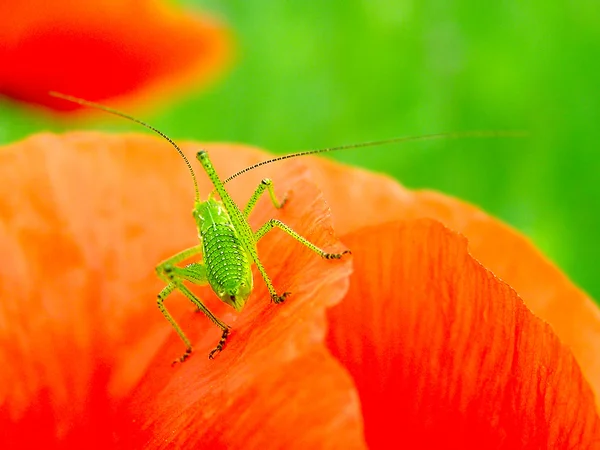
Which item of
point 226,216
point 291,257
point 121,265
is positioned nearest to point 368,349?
point 291,257

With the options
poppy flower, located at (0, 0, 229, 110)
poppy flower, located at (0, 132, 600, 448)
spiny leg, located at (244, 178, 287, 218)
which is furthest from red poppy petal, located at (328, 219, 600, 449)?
poppy flower, located at (0, 0, 229, 110)

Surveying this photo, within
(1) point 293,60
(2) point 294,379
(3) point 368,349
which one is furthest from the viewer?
(1) point 293,60

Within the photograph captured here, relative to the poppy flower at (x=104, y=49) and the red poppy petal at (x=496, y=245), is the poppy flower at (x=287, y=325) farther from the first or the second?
the poppy flower at (x=104, y=49)

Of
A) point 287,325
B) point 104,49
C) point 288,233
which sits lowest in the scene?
point 287,325

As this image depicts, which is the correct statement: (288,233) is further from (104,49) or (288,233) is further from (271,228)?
(104,49)

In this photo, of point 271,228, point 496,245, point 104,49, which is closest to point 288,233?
point 271,228

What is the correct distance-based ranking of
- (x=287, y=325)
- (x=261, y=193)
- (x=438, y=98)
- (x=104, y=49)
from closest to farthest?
(x=287, y=325) < (x=261, y=193) < (x=104, y=49) < (x=438, y=98)

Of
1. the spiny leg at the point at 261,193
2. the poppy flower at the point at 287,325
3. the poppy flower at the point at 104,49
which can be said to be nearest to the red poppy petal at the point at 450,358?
the poppy flower at the point at 287,325

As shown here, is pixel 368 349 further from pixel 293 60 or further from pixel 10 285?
pixel 293 60
